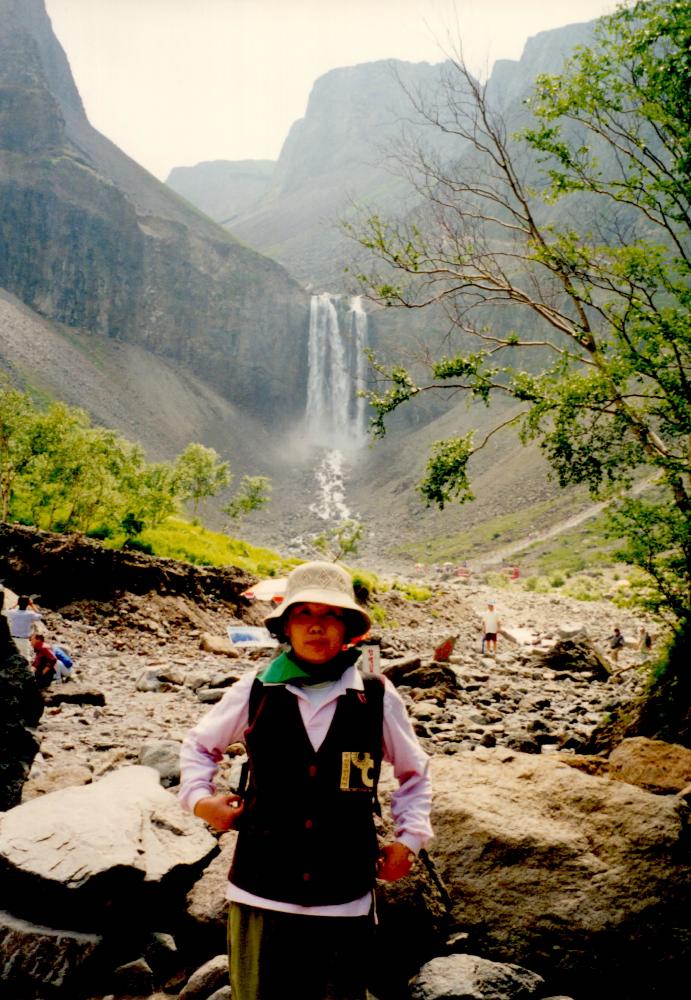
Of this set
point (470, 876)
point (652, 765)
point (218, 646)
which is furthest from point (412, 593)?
point (470, 876)

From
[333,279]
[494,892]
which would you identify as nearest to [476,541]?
[494,892]

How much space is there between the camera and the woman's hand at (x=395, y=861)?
244 centimetres

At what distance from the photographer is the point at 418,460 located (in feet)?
322

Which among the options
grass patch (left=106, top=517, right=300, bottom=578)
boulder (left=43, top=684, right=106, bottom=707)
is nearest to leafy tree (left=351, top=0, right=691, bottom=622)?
boulder (left=43, top=684, right=106, bottom=707)

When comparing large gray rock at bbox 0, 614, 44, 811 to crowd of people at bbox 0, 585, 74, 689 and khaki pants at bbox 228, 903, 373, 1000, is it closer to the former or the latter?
khaki pants at bbox 228, 903, 373, 1000

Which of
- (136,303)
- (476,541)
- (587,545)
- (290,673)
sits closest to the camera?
(290,673)

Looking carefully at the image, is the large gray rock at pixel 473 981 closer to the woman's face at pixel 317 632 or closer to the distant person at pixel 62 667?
the woman's face at pixel 317 632

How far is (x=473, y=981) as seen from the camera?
3207 millimetres

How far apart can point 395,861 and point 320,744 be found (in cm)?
57

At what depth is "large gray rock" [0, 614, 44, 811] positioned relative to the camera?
5.10 m

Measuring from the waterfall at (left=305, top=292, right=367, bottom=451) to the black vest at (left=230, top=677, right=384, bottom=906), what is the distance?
104 m

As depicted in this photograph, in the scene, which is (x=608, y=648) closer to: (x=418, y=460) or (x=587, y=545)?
(x=587, y=545)

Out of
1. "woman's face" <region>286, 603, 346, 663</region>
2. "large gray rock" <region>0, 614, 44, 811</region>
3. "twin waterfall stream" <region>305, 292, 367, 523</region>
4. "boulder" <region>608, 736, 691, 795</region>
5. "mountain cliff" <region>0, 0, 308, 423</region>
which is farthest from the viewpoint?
"twin waterfall stream" <region>305, 292, 367, 523</region>

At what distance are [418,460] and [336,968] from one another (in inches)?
3816
